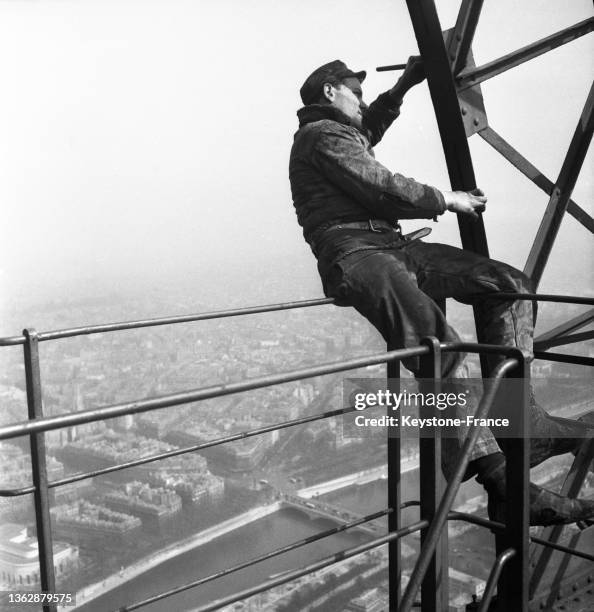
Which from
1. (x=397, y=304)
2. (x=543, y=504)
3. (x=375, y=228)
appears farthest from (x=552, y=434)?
(x=375, y=228)

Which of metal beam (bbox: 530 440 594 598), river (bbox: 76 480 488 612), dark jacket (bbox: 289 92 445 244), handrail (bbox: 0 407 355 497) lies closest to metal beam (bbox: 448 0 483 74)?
dark jacket (bbox: 289 92 445 244)

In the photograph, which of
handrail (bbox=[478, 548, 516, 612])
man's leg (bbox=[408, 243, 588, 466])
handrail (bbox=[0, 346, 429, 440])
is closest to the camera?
handrail (bbox=[0, 346, 429, 440])

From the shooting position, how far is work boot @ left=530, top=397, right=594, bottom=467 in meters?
3.43

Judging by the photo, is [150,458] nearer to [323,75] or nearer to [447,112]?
[323,75]

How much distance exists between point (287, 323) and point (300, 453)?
4.85 meters

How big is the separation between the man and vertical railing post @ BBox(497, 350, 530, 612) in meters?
0.89

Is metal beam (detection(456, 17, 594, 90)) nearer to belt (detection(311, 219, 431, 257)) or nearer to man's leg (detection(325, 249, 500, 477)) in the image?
belt (detection(311, 219, 431, 257))

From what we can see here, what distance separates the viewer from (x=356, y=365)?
1.88 metres

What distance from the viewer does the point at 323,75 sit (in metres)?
3.71

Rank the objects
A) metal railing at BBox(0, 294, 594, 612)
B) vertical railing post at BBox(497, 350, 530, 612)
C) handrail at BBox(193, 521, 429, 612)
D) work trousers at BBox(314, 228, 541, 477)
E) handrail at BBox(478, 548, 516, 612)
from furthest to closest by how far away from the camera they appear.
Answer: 1. work trousers at BBox(314, 228, 541, 477)
2. vertical railing post at BBox(497, 350, 530, 612)
3. handrail at BBox(478, 548, 516, 612)
4. handrail at BBox(193, 521, 429, 612)
5. metal railing at BBox(0, 294, 594, 612)

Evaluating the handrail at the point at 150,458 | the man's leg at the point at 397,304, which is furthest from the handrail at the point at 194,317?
the handrail at the point at 150,458

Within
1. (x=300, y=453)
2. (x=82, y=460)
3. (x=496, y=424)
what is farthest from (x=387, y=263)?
(x=300, y=453)

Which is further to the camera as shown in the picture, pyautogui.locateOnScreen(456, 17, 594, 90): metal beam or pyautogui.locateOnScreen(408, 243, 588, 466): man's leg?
pyautogui.locateOnScreen(456, 17, 594, 90): metal beam

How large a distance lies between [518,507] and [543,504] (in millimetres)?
879
